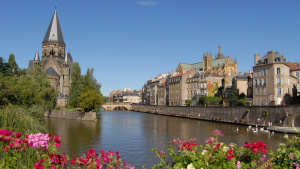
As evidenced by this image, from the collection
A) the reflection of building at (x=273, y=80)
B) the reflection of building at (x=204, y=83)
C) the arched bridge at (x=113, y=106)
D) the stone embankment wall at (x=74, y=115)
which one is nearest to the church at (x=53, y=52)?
the arched bridge at (x=113, y=106)

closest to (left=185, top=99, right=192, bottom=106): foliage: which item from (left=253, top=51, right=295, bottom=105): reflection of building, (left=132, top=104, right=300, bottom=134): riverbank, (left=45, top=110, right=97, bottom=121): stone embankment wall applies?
(left=132, top=104, right=300, bottom=134): riverbank

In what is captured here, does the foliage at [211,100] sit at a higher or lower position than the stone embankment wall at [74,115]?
higher

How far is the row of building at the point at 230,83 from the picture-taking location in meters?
50.2

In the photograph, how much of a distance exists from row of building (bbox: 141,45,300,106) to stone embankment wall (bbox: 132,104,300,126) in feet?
20.6

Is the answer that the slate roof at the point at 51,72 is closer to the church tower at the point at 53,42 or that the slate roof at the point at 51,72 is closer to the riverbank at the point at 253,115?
the church tower at the point at 53,42

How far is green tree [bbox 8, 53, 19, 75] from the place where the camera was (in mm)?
54031

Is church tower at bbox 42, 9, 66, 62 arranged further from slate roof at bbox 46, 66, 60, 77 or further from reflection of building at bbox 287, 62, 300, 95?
reflection of building at bbox 287, 62, 300, 95

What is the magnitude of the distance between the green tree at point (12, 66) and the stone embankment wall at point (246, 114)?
134ft

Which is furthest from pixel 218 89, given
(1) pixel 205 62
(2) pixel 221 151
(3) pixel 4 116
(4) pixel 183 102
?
(2) pixel 221 151

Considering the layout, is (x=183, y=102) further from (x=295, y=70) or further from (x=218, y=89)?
(x=295, y=70)

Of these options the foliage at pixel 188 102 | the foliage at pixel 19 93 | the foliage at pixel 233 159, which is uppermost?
the foliage at pixel 19 93

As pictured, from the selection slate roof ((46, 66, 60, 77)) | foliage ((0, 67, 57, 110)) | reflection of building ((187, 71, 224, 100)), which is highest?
slate roof ((46, 66, 60, 77))

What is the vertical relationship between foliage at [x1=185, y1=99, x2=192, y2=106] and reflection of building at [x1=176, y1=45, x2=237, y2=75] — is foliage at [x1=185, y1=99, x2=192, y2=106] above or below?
below

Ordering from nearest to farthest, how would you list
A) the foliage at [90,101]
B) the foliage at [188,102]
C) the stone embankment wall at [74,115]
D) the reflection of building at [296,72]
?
the foliage at [90,101]
the stone embankment wall at [74,115]
the reflection of building at [296,72]
the foliage at [188,102]
